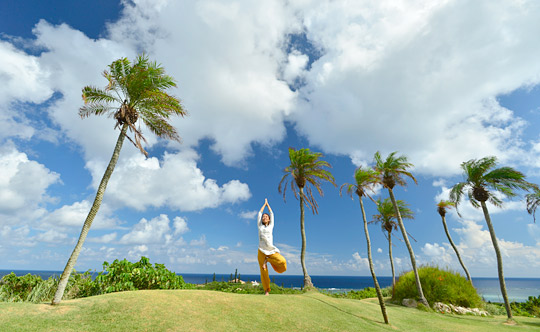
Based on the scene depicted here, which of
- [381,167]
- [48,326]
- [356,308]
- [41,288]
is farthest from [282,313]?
[381,167]

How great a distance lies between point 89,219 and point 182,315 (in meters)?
5.14

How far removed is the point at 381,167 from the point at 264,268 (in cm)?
1546

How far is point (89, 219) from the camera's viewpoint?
9828mm

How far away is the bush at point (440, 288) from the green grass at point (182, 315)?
11299 mm

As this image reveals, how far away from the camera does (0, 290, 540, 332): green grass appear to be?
697 cm

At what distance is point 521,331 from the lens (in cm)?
1282

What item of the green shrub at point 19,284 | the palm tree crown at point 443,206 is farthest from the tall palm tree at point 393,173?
the green shrub at point 19,284

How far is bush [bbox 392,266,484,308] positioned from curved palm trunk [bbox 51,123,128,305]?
23305mm

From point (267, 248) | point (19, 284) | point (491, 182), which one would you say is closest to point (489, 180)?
Result: point (491, 182)

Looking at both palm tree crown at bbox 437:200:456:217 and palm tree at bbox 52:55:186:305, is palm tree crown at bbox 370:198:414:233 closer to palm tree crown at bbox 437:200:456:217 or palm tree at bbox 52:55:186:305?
palm tree crown at bbox 437:200:456:217

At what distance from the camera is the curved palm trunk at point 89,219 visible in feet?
28.6

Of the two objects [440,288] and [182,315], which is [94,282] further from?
[440,288]

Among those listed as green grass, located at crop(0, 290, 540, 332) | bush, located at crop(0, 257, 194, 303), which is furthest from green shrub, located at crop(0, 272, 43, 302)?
green grass, located at crop(0, 290, 540, 332)

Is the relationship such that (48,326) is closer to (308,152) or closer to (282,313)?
(282,313)
